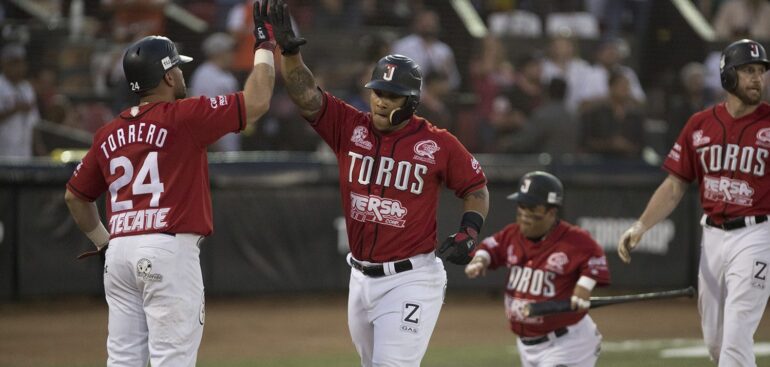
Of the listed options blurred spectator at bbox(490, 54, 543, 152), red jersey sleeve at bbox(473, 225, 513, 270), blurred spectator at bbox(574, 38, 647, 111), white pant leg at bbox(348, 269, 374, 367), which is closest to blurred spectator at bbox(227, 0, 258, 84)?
blurred spectator at bbox(490, 54, 543, 152)

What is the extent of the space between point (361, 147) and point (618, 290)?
8.49 m

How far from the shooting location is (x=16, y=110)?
12703 mm

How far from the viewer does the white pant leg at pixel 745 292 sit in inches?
266

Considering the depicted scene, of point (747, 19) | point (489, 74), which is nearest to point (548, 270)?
point (489, 74)

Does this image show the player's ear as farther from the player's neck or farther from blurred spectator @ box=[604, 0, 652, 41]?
blurred spectator @ box=[604, 0, 652, 41]

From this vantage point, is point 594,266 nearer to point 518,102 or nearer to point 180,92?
point 180,92

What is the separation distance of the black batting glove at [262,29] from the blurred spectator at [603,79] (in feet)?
29.0

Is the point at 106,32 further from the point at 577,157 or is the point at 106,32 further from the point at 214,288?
the point at 577,157

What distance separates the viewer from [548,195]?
7633 millimetres

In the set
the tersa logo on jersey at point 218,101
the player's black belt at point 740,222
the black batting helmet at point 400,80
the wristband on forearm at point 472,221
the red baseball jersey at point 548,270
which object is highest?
the black batting helmet at point 400,80

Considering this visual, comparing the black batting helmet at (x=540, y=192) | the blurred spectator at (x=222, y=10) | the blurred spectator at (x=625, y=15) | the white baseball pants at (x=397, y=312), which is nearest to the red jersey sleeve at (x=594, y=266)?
→ the black batting helmet at (x=540, y=192)

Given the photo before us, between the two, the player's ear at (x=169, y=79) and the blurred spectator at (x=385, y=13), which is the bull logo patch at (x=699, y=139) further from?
the blurred spectator at (x=385, y=13)

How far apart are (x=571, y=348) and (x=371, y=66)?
6377mm

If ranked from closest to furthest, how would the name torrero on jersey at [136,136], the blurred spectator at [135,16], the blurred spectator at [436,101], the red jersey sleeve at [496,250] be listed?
the name torrero on jersey at [136,136]
the red jersey sleeve at [496,250]
the blurred spectator at [436,101]
the blurred spectator at [135,16]
